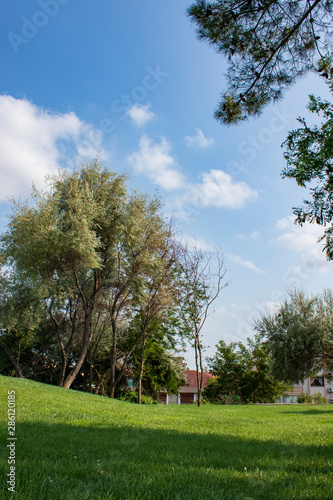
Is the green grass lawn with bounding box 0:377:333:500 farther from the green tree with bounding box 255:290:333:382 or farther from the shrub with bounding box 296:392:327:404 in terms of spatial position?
the shrub with bounding box 296:392:327:404

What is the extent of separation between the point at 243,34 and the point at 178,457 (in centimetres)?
672

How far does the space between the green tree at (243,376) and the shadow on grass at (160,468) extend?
31.3 m

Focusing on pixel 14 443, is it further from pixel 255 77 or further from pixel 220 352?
pixel 220 352

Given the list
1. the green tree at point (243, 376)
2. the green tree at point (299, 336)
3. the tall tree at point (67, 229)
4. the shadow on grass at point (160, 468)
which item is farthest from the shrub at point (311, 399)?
the shadow on grass at point (160, 468)

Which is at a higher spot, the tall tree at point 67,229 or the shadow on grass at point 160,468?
the tall tree at point 67,229

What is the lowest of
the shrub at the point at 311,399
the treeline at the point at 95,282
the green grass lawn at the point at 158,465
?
the shrub at the point at 311,399

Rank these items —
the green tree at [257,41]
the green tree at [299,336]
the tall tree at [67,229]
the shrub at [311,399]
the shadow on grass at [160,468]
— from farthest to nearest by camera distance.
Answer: the shrub at [311,399]
the green tree at [299,336]
the tall tree at [67,229]
the green tree at [257,41]
the shadow on grass at [160,468]

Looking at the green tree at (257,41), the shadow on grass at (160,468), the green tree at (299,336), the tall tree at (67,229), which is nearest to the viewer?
the shadow on grass at (160,468)

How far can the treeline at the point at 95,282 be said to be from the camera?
17875mm

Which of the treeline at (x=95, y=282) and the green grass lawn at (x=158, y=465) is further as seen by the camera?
the treeline at (x=95, y=282)

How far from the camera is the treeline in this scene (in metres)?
17.9

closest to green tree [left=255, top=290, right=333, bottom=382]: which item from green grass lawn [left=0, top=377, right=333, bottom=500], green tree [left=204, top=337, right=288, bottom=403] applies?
green tree [left=204, top=337, right=288, bottom=403]

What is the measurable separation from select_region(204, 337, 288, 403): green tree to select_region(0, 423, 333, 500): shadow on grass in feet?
103

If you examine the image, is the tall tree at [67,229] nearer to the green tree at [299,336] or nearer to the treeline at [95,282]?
the treeline at [95,282]
